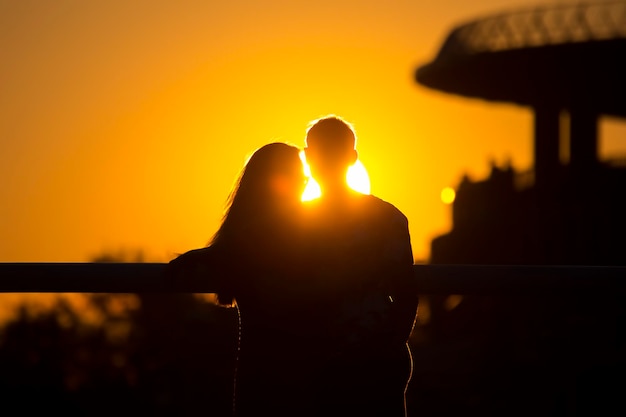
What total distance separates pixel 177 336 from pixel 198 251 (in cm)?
145

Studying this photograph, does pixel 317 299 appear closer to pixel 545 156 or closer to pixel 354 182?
pixel 354 182

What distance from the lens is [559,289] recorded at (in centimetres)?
407

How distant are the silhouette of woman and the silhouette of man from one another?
0.07 meters

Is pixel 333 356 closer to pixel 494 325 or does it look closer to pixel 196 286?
pixel 196 286

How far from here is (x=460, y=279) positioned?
158 inches

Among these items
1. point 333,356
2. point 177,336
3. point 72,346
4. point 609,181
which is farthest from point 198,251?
point 72,346

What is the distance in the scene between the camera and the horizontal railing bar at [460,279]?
4.02 metres

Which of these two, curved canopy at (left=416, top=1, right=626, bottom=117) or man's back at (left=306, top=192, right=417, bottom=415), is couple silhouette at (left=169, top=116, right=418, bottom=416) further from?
curved canopy at (left=416, top=1, right=626, bottom=117)

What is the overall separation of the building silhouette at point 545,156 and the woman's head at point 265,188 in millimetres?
41989

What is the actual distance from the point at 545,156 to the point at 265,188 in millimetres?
54764

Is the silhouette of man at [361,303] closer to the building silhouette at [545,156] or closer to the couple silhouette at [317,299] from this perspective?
the couple silhouette at [317,299]

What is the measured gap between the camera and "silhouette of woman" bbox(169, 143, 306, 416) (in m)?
3.82

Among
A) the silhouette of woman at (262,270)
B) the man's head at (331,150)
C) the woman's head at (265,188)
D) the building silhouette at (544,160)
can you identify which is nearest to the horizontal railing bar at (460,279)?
the silhouette of woman at (262,270)

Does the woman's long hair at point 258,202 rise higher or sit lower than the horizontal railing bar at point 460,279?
higher
